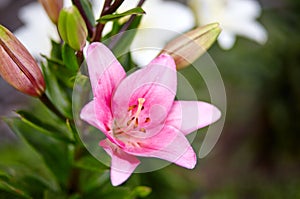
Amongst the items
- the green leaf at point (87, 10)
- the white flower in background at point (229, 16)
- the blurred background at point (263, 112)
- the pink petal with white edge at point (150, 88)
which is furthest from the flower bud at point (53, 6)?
the blurred background at point (263, 112)

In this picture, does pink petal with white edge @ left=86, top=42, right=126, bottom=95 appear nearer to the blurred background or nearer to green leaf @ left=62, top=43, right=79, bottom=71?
green leaf @ left=62, top=43, right=79, bottom=71

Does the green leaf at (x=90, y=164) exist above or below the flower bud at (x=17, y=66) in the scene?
below

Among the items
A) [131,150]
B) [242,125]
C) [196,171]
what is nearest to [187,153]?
[131,150]

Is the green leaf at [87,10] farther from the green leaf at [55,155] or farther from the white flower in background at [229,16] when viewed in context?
the white flower in background at [229,16]

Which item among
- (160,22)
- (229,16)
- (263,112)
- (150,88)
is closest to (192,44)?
(150,88)

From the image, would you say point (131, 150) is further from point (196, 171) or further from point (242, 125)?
point (242, 125)

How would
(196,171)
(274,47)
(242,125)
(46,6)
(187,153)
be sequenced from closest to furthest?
(187,153)
(46,6)
(196,171)
(274,47)
(242,125)
